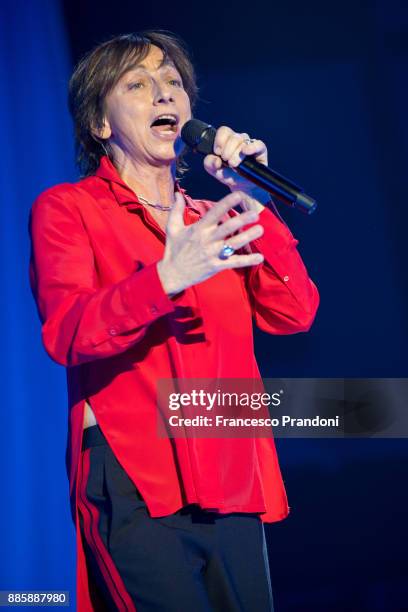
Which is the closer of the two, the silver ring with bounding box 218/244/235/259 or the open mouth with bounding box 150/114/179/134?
the silver ring with bounding box 218/244/235/259

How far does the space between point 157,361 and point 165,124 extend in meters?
0.57

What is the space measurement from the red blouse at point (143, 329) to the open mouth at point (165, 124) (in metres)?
0.15

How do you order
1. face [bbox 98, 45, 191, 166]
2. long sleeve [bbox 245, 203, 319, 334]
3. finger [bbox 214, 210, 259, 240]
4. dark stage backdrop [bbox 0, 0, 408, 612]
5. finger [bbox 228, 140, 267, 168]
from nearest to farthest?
finger [bbox 214, 210, 259, 240] < finger [bbox 228, 140, 267, 168] < long sleeve [bbox 245, 203, 319, 334] < face [bbox 98, 45, 191, 166] < dark stage backdrop [bbox 0, 0, 408, 612]

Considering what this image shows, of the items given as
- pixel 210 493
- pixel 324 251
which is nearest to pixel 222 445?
pixel 210 493

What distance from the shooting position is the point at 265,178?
1.21 m

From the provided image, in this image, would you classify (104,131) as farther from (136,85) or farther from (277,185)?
(277,185)

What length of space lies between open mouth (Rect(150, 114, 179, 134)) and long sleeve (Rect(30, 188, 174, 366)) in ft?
1.04

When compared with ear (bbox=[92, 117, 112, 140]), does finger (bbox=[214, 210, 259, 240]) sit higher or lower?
lower

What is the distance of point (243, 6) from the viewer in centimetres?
245

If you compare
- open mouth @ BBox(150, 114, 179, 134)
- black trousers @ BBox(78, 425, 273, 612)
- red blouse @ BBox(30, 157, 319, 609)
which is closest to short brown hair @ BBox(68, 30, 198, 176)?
open mouth @ BBox(150, 114, 179, 134)

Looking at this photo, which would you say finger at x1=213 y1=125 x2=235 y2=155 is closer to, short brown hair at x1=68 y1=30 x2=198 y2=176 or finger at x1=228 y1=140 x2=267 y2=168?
finger at x1=228 y1=140 x2=267 y2=168

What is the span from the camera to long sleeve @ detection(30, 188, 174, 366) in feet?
3.77

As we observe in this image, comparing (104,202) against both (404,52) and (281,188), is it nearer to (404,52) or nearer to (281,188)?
(281,188)

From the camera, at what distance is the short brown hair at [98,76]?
1.71 m
